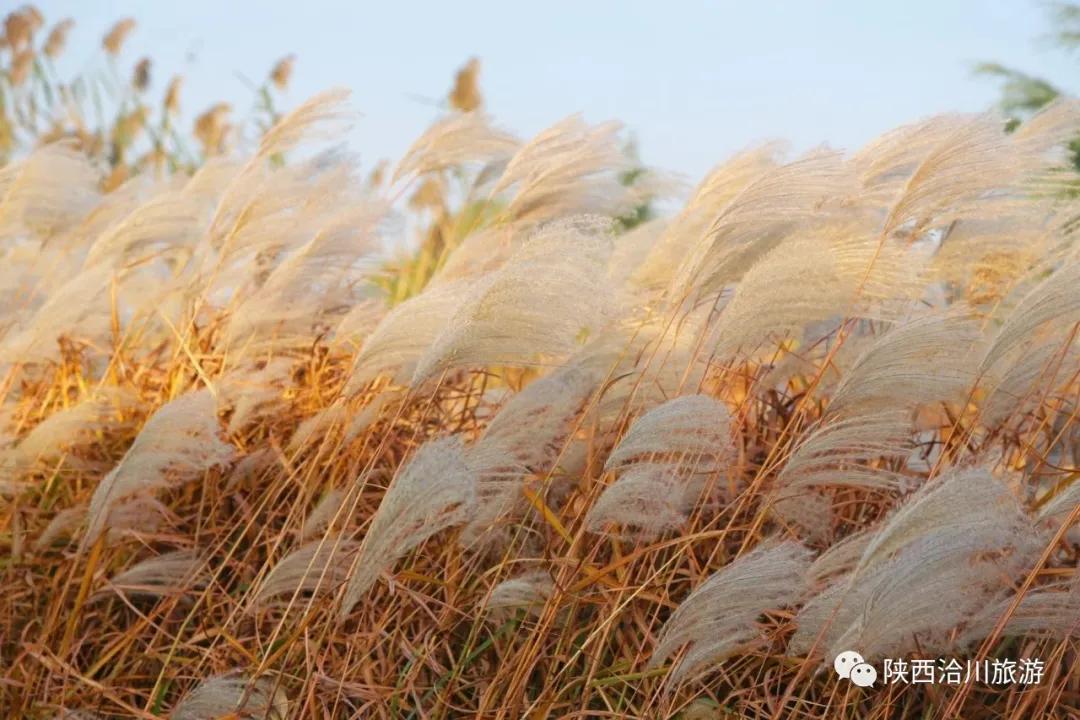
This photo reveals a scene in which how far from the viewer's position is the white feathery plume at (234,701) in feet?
7.07

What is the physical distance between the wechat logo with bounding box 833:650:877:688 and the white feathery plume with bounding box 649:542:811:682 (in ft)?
0.39

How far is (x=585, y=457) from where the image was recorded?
7.44ft

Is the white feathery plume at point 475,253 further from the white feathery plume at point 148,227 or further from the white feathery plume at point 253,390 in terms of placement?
the white feathery plume at point 148,227

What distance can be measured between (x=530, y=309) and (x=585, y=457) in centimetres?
36

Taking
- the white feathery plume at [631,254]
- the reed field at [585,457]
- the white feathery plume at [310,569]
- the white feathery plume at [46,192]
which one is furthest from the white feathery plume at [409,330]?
the white feathery plume at [46,192]

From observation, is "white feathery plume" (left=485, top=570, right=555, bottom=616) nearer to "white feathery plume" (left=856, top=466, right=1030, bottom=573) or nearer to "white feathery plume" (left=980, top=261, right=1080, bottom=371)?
"white feathery plume" (left=856, top=466, right=1030, bottom=573)

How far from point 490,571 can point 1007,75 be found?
6573 millimetres

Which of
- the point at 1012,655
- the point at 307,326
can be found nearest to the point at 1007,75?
the point at 307,326

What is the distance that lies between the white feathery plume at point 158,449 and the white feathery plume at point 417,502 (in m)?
0.54

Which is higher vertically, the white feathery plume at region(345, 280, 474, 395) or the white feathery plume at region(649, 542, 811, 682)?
A: the white feathery plume at region(345, 280, 474, 395)

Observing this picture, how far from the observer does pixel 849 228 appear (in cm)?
227

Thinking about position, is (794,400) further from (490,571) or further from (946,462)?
(490,571)

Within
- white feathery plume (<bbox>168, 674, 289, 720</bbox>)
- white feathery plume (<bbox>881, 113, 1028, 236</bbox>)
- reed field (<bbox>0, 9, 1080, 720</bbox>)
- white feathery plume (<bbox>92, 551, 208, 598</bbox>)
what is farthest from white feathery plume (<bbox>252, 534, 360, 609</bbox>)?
white feathery plume (<bbox>881, 113, 1028, 236</bbox>)

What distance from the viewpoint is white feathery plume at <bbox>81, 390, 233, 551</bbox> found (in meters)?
2.32
